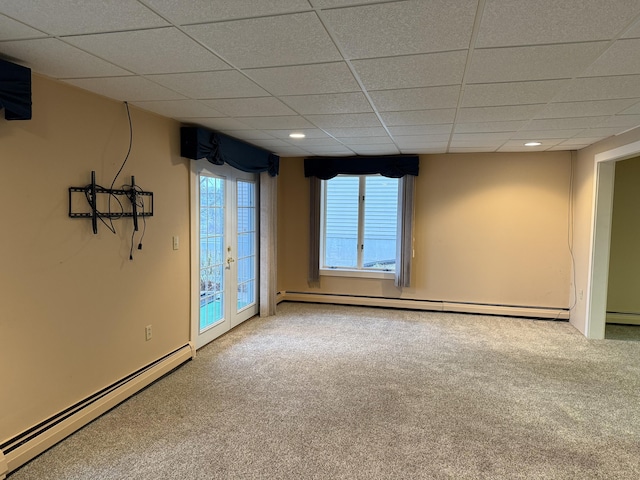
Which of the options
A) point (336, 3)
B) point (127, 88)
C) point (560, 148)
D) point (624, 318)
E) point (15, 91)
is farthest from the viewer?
point (624, 318)

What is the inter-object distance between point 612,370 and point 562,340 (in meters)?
0.84

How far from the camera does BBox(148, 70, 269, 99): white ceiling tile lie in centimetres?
228

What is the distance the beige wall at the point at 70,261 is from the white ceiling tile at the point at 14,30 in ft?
1.79

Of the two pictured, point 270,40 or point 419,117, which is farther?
Answer: point 419,117

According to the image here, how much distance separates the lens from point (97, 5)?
4.91 feet

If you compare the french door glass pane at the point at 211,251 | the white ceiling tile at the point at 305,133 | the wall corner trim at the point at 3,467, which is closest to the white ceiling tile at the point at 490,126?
the white ceiling tile at the point at 305,133

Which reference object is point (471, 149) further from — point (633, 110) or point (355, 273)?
point (355, 273)

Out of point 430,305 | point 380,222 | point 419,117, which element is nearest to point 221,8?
point 419,117

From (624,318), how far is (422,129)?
3919 millimetres

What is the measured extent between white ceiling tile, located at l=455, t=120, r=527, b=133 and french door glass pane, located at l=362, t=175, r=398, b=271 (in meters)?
2.03

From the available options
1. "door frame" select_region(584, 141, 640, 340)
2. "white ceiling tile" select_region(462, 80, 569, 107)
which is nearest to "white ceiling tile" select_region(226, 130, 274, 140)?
"white ceiling tile" select_region(462, 80, 569, 107)

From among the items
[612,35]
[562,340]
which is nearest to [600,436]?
[562,340]

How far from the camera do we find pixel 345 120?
3.38 m

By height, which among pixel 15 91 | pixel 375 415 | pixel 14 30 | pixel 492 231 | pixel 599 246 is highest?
pixel 14 30
